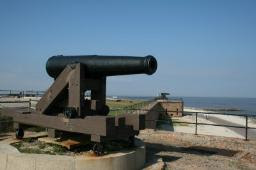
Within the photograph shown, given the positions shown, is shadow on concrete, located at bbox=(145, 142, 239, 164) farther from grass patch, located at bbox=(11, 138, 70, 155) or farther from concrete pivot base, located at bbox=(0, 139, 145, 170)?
grass patch, located at bbox=(11, 138, 70, 155)

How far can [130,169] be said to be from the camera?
25.5 ft

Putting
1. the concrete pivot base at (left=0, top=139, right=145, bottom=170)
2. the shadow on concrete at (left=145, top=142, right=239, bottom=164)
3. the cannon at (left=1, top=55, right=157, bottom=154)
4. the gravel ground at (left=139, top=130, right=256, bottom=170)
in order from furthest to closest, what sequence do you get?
the shadow on concrete at (left=145, top=142, right=239, bottom=164) → the gravel ground at (left=139, top=130, right=256, bottom=170) → the cannon at (left=1, top=55, right=157, bottom=154) → the concrete pivot base at (left=0, top=139, right=145, bottom=170)

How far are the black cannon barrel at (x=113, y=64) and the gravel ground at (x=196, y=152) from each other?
2.17 metres

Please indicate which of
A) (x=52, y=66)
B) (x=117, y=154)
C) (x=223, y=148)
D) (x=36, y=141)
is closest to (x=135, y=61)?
(x=117, y=154)

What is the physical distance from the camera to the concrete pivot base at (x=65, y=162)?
7070 mm

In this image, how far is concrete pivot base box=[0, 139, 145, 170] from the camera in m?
7.07

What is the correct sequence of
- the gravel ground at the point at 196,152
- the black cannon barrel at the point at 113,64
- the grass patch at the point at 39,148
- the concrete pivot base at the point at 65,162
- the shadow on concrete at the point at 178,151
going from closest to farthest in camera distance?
the concrete pivot base at the point at 65,162
the black cannon barrel at the point at 113,64
the grass patch at the point at 39,148
the gravel ground at the point at 196,152
the shadow on concrete at the point at 178,151

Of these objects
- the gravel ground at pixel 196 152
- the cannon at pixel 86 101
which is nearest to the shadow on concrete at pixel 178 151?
the gravel ground at pixel 196 152

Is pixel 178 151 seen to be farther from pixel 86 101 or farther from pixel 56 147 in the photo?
pixel 56 147

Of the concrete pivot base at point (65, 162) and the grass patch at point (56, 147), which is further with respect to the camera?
the grass patch at point (56, 147)

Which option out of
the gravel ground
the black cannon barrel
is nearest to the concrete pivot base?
the gravel ground

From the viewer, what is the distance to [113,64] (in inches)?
316

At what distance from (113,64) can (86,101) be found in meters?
1.16

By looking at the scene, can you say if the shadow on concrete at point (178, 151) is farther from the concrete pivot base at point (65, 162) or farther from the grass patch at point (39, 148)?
the grass patch at point (39, 148)
